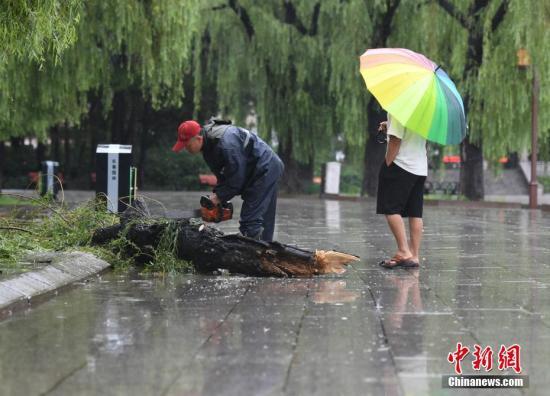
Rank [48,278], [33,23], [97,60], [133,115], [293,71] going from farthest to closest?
[133,115] < [293,71] < [97,60] < [33,23] < [48,278]

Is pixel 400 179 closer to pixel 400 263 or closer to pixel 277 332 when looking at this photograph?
pixel 400 263

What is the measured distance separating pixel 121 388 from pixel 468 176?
23.4 m

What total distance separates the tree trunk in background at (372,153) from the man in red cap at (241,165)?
1851cm

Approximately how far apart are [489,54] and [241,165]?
16511mm

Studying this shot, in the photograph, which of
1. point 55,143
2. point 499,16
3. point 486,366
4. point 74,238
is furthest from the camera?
point 55,143

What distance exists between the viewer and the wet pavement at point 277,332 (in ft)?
12.4

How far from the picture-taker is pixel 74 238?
8555 millimetres

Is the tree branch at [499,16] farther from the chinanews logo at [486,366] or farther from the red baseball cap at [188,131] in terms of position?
the chinanews logo at [486,366]

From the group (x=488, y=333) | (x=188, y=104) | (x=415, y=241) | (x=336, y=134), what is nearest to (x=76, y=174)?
(x=188, y=104)

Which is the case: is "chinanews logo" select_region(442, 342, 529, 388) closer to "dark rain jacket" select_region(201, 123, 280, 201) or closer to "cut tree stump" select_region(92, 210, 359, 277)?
"cut tree stump" select_region(92, 210, 359, 277)

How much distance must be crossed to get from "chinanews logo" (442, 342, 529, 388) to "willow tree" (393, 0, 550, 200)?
716 inches

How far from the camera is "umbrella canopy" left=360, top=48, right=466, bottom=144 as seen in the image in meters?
7.85

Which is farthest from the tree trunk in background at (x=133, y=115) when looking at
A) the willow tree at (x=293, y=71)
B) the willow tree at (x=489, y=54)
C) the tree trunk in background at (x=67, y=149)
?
the willow tree at (x=489, y=54)

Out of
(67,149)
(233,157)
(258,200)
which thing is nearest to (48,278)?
(233,157)
